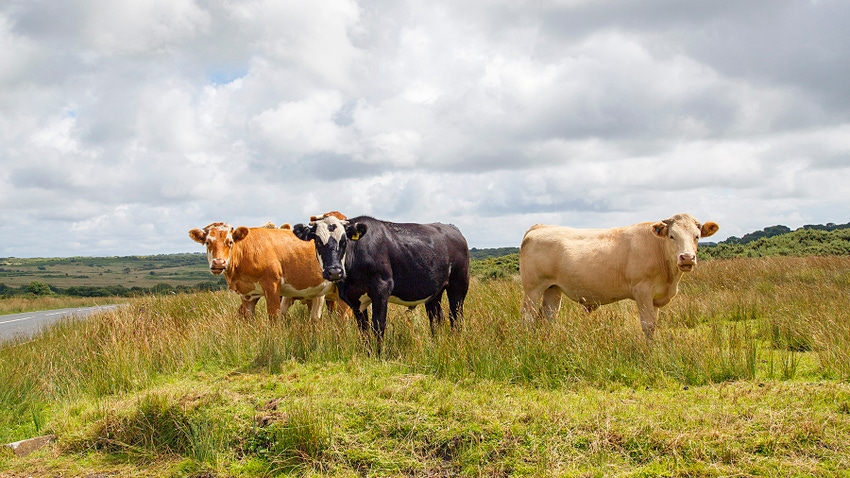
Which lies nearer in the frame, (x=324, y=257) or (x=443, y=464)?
(x=443, y=464)

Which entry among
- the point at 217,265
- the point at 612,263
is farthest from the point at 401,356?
the point at 612,263

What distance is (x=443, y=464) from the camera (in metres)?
5.71

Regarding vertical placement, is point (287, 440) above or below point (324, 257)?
below

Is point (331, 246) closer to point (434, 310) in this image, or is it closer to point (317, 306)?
point (434, 310)

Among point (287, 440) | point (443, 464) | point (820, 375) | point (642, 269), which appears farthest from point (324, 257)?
point (820, 375)

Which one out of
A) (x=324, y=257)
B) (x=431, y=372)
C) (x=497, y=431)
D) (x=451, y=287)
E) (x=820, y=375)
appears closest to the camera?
(x=497, y=431)

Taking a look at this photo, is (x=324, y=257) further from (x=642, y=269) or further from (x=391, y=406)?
(x=642, y=269)

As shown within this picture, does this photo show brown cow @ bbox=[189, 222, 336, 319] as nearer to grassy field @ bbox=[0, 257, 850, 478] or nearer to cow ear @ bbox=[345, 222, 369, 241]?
grassy field @ bbox=[0, 257, 850, 478]

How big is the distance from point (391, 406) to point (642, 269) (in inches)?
194

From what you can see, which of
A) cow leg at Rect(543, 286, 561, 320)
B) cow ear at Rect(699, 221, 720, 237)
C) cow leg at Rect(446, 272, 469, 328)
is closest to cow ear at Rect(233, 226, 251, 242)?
cow leg at Rect(446, 272, 469, 328)

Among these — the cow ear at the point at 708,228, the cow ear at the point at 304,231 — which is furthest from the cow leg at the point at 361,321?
the cow ear at the point at 708,228

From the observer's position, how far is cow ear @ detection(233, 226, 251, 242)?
10547 mm

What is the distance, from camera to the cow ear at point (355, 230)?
8562 millimetres

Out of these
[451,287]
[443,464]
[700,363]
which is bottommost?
[443,464]
